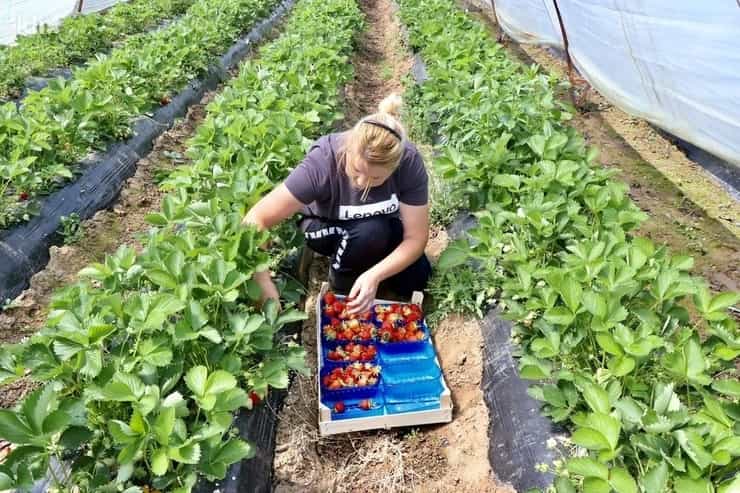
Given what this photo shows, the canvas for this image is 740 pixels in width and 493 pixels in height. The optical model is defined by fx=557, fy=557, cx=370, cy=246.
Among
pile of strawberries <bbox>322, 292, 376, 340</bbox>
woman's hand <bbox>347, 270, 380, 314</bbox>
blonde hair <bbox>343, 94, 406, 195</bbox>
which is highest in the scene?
blonde hair <bbox>343, 94, 406, 195</bbox>

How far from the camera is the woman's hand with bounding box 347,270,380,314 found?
2.56 metres

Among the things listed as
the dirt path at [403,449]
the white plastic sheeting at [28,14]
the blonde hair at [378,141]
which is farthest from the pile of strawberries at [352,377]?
the white plastic sheeting at [28,14]

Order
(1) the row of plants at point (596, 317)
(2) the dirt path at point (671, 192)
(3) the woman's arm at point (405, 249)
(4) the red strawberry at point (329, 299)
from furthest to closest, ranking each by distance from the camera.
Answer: (2) the dirt path at point (671, 192) → (4) the red strawberry at point (329, 299) → (3) the woman's arm at point (405, 249) → (1) the row of plants at point (596, 317)

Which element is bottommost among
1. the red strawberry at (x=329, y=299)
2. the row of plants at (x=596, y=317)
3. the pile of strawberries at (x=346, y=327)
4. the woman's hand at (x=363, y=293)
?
the pile of strawberries at (x=346, y=327)

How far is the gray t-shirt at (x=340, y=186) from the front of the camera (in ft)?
8.30

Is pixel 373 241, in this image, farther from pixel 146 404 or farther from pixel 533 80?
pixel 533 80

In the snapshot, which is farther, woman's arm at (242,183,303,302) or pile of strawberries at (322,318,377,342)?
pile of strawberries at (322,318,377,342)

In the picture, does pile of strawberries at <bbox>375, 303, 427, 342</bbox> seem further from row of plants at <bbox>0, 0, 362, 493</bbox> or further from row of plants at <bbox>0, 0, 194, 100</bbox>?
row of plants at <bbox>0, 0, 194, 100</bbox>

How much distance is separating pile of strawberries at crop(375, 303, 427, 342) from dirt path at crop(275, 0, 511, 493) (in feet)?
0.65

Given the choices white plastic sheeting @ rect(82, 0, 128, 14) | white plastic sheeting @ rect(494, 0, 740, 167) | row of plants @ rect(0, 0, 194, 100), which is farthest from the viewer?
white plastic sheeting @ rect(82, 0, 128, 14)

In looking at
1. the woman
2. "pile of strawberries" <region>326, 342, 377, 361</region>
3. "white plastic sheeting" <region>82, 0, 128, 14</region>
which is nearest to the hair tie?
the woman

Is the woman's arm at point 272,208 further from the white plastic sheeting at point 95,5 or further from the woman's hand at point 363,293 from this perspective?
the white plastic sheeting at point 95,5

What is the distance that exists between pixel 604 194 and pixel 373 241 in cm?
112

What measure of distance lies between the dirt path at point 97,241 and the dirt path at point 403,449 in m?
1.10
